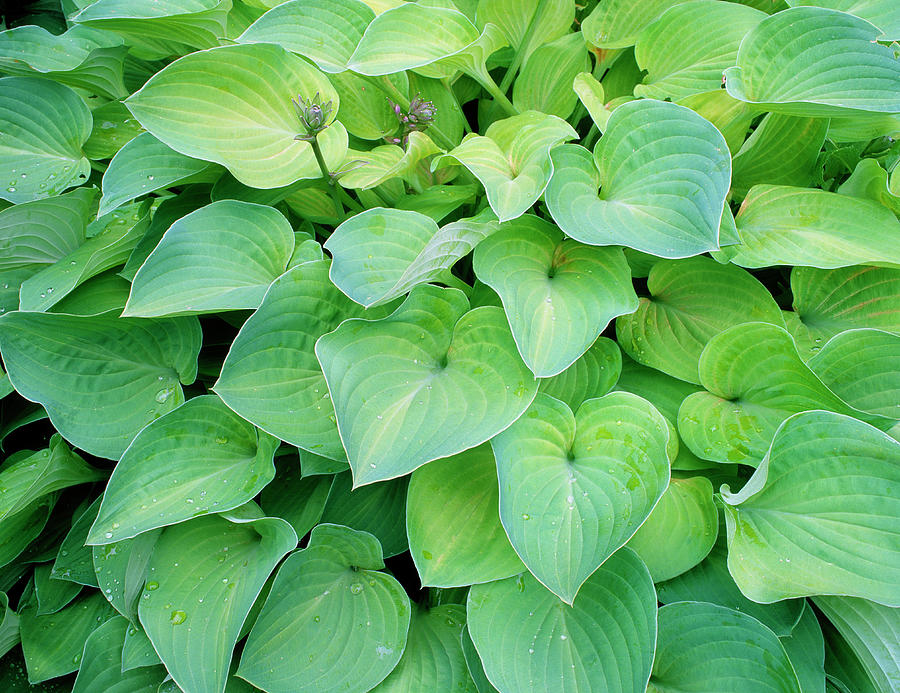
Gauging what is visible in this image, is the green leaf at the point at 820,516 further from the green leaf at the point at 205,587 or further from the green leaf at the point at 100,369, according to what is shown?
the green leaf at the point at 100,369

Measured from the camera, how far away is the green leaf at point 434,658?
3.13ft

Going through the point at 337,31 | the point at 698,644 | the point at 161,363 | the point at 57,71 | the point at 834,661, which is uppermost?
the point at 337,31

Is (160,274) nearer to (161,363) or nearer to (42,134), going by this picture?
(161,363)

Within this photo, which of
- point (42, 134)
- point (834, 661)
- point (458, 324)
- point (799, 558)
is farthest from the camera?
point (42, 134)

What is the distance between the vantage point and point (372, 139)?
1.36 m

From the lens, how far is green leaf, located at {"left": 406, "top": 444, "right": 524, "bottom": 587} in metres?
0.92

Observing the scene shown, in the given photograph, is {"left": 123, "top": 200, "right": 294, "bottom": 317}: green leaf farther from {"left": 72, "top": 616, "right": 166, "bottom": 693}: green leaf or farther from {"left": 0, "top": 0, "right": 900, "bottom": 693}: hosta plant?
{"left": 72, "top": 616, "right": 166, "bottom": 693}: green leaf

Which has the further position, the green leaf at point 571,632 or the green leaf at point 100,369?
the green leaf at point 100,369

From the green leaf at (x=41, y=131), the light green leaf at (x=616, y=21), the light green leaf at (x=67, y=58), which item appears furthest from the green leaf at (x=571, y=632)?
the light green leaf at (x=67, y=58)

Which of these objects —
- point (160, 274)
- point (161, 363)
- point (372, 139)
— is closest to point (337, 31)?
point (372, 139)

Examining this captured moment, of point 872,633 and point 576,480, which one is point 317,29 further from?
point 872,633

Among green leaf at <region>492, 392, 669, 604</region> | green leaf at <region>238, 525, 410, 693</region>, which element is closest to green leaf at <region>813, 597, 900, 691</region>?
green leaf at <region>492, 392, 669, 604</region>

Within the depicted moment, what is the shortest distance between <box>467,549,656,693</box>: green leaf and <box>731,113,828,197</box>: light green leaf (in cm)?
82

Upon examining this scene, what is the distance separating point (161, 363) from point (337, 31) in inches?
28.3
